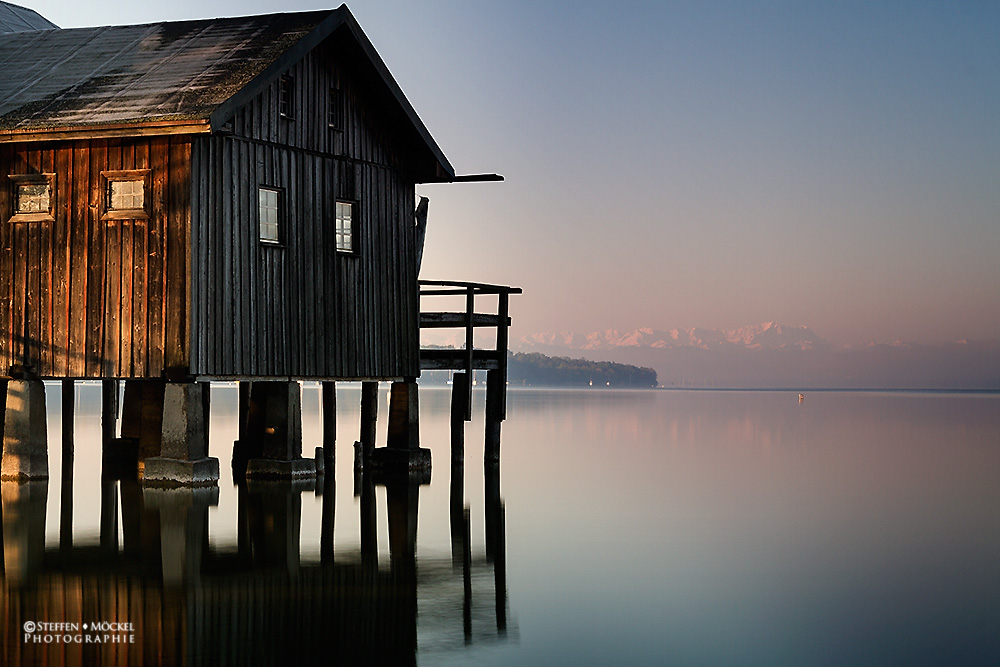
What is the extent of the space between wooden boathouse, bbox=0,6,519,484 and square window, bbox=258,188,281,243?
3 centimetres

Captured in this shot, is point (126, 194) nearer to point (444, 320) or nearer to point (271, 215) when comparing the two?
point (271, 215)

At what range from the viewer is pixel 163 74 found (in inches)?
887

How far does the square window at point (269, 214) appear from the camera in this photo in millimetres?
22781

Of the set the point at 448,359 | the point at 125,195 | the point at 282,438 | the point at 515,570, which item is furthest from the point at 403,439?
the point at 515,570

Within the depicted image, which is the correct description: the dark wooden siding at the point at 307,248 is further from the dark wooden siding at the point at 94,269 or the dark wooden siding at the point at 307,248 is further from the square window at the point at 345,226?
the dark wooden siding at the point at 94,269

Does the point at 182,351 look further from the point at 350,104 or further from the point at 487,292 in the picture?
the point at 487,292

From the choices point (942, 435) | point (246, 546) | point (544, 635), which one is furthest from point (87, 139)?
point (942, 435)

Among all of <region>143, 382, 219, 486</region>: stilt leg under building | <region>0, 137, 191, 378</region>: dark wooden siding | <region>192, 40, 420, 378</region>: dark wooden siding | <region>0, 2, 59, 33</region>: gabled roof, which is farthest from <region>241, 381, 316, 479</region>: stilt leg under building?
<region>0, 2, 59, 33</region>: gabled roof

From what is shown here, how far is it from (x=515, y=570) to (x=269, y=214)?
1048cm

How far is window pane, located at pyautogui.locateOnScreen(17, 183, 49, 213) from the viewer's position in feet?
72.3

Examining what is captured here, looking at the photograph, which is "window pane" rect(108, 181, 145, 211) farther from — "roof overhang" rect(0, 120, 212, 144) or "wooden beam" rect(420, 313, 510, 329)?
"wooden beam" rect(420, 313, 510, 329)

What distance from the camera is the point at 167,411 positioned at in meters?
20.8

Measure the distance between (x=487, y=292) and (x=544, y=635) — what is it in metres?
18.2

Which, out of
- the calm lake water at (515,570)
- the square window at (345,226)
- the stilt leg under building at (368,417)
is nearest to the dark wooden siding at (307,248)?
the square window at (345,226)
